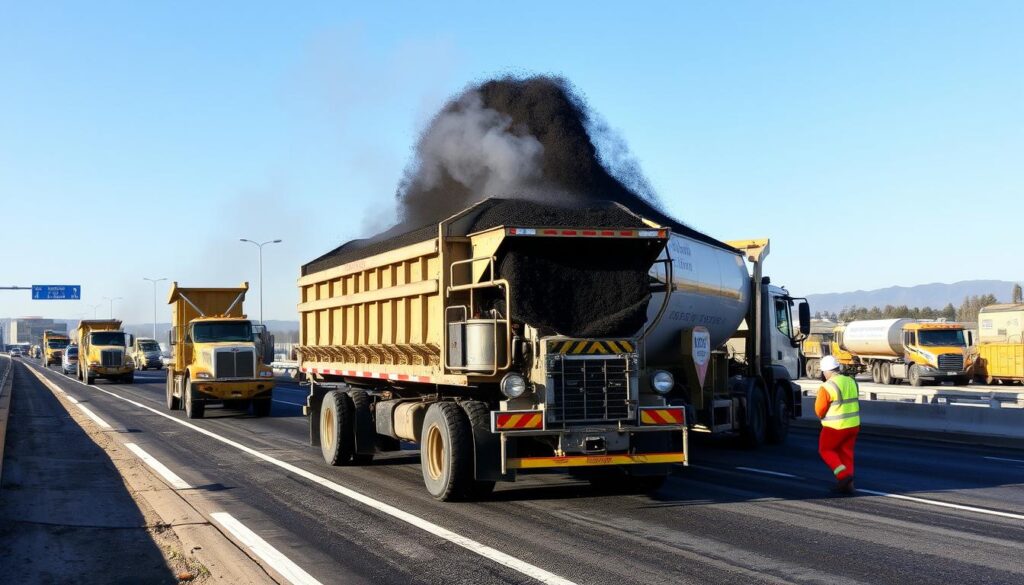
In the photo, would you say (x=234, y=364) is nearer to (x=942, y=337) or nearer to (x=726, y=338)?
(x=726, y=338)

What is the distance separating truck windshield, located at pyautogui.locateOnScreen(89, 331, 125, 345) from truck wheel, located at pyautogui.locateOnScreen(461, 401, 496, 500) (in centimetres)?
4257

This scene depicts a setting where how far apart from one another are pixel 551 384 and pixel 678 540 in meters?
2.26

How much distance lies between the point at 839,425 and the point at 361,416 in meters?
6.64

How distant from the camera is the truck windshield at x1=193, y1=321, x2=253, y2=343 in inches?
1048

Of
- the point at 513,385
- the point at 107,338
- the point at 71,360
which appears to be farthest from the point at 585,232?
the point at 71,360

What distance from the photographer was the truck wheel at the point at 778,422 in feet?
60.0

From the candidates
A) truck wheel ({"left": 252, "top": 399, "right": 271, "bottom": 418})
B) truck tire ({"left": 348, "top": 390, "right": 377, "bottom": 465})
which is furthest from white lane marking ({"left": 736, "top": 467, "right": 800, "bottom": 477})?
truck wheel ({"left": 252, "top": 399, "right": 271, "bottom": 418})

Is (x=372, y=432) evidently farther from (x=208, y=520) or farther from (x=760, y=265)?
(x=760, y=265)

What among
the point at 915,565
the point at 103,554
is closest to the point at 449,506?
the point at 103,554

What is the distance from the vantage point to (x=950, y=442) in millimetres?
20047

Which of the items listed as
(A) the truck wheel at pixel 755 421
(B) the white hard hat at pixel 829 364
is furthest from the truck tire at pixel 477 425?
(A) the truck wheel at pixel 755 421

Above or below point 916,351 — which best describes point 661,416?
below

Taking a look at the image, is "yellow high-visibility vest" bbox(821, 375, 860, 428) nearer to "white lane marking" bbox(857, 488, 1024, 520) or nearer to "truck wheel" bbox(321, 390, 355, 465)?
"white lane marking" bbox(857, 488, 1024, 520)

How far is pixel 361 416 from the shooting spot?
575 inches
